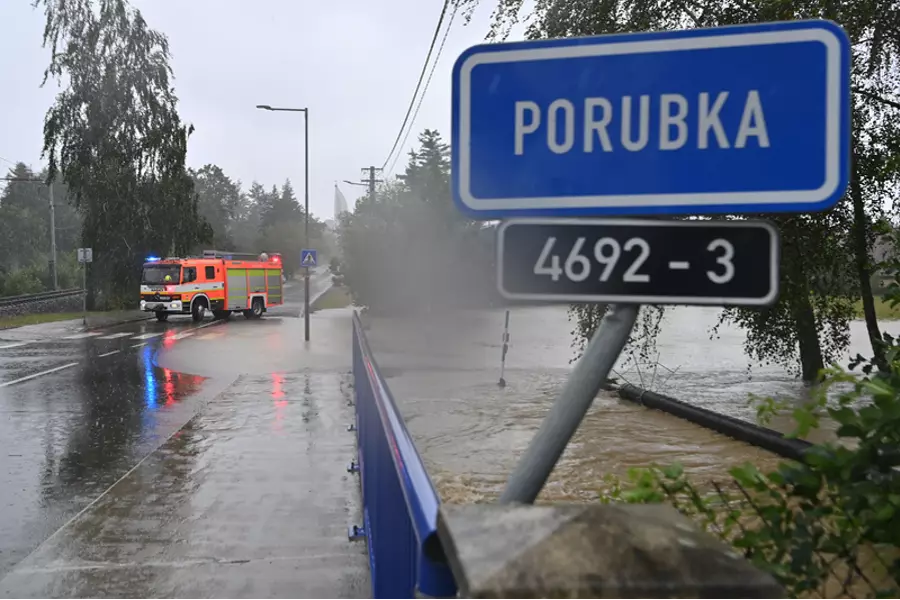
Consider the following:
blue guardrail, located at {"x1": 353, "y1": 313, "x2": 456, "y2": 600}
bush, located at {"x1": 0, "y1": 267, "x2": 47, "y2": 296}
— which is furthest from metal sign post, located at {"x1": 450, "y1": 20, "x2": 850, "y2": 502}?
bush, located at {"x1": 0, "y1": 267, "x2": 47, "y2": 296}

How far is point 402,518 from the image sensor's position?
2.49 meters

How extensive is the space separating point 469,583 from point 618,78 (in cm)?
107

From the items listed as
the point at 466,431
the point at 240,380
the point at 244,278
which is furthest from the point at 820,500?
the point at 244,278

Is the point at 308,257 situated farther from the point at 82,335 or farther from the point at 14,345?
the point at 14,345

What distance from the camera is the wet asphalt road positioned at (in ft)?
16.7

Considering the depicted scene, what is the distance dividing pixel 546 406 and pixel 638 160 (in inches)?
408

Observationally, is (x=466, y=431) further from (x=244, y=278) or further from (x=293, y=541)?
(x=244, y=278)

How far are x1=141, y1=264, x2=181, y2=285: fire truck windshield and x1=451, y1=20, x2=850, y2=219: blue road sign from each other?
3000 centimetres

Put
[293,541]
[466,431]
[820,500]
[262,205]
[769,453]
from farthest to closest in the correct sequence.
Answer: [262,205] < [466,431] < [769,453] < [293,541] < [820,500]

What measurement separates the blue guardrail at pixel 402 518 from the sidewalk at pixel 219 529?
1200mm

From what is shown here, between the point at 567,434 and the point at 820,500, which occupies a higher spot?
the point at 567,434

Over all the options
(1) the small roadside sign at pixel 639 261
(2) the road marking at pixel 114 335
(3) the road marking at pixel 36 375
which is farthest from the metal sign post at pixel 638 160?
(2) the road marking at pixel 114 335

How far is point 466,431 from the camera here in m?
9.92

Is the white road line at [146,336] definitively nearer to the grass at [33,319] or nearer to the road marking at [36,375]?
the grass at [33,319]
